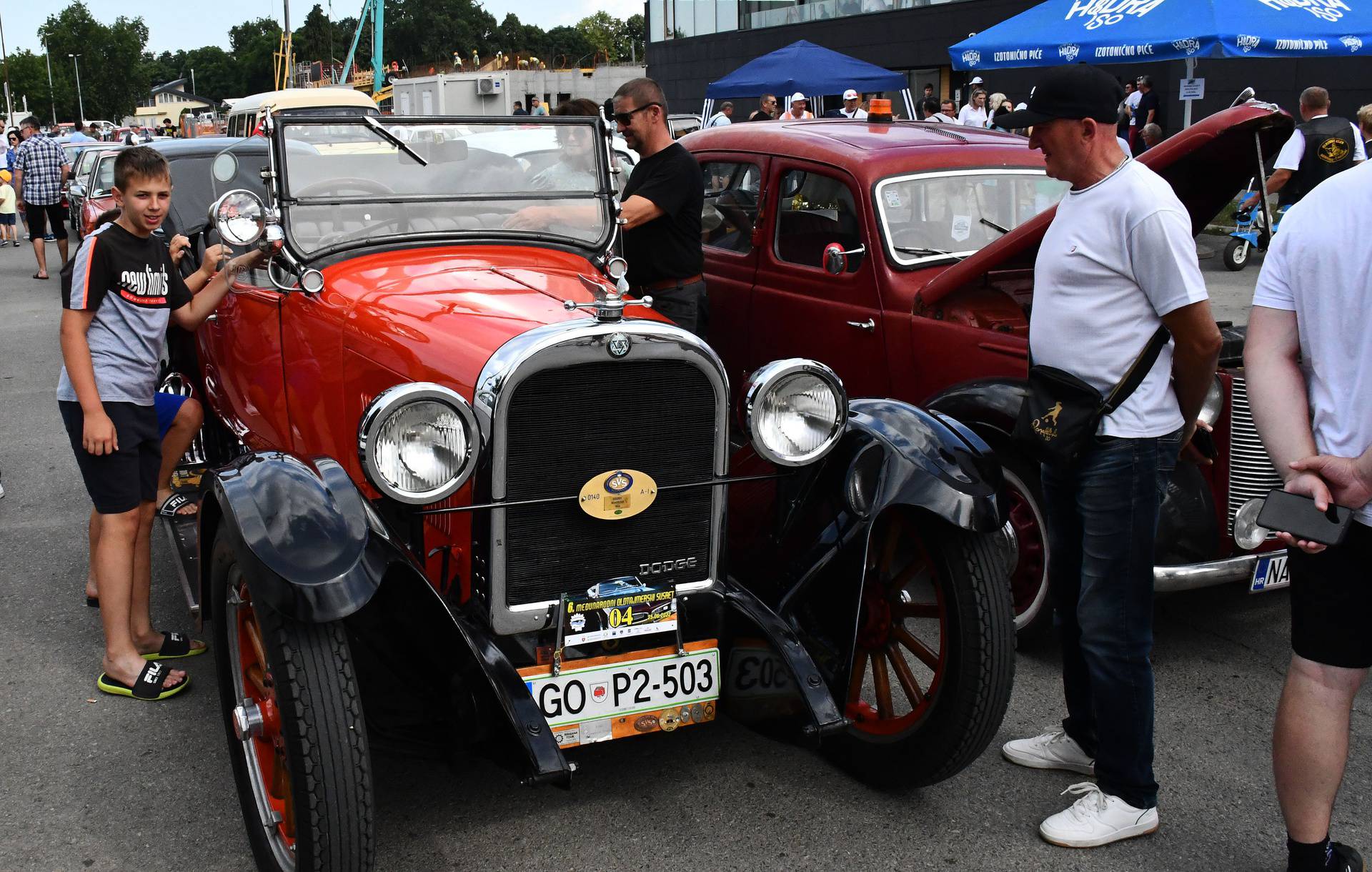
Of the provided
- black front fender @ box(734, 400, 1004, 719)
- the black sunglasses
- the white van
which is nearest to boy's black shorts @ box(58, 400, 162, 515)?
black front fender @ box(734, 400, 1004, 719)

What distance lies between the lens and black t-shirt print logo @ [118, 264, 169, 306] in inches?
153

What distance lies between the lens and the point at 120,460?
3.87m

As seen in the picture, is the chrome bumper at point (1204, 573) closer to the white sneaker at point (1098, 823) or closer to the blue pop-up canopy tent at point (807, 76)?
the white sneaker at point (1098, 823)

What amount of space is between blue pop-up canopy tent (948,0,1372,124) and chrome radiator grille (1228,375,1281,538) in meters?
5.45

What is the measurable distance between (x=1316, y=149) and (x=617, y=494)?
981 cm

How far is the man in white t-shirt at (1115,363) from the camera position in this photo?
9.29 feet

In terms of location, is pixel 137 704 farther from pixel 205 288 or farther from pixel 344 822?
pixel 344 822

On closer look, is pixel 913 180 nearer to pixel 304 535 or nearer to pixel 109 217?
pixel 109 217

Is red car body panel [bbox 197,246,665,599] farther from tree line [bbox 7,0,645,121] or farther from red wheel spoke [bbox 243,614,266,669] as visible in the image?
tree line [bbox 7,0,645,121]

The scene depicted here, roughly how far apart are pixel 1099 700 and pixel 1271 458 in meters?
0.80

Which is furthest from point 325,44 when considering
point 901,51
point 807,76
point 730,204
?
point 730,204

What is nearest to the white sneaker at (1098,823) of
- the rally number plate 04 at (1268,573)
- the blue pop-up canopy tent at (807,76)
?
the rally number plate 04 at (1268,573)

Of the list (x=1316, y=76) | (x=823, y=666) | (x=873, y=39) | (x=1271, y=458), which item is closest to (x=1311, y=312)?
(x=1271, y=458)

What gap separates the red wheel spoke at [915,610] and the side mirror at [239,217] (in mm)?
2409
